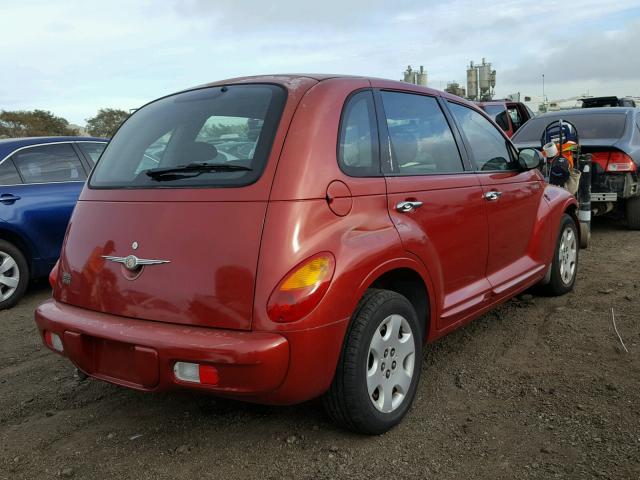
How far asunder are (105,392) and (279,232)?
1.73 metres

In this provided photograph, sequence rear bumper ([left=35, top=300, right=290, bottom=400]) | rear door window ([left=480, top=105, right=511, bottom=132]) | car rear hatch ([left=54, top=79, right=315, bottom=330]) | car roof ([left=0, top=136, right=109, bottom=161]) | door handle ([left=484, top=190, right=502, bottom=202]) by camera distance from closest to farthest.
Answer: rear bumper ([left=35, top=300, right=290, bottom=400])
car rear hatch ([left=54, top=79, right=315, bottom=330])
door handle ([left=484, top=190, right=502, bottom=202])
car roof ([left=0, top=136, right=109, bottom=161])
rear door window ([left=480, top=105, right=511, bottom=132])

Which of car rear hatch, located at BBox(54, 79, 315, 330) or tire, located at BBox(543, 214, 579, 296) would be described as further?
tire, located at BBox(543, 214, 579, 296)

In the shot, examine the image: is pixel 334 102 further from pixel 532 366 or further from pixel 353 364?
pixel 532 366

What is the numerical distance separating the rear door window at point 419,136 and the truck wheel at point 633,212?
530cm

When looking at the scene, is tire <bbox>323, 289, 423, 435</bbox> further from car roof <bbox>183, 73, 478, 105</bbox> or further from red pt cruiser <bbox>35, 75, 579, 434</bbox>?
car roof <bbox>183, 73, 478, 105</bbox>

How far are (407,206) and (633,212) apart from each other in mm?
6131

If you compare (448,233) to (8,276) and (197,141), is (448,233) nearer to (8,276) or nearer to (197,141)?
(197,141)

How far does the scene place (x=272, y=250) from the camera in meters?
2.41

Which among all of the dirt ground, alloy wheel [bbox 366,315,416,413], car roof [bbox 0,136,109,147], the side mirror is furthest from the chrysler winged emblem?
car roof [bbox 0,136,109,147]

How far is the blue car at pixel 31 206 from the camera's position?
5449 mm

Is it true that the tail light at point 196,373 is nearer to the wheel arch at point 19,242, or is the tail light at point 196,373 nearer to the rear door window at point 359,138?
the rear door window at point 359,138

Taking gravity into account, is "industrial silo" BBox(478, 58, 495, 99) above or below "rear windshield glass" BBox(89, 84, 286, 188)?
above

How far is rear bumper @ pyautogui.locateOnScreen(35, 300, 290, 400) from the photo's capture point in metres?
2.33

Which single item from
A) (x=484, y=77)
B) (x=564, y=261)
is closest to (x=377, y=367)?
(x=564, y=261)
